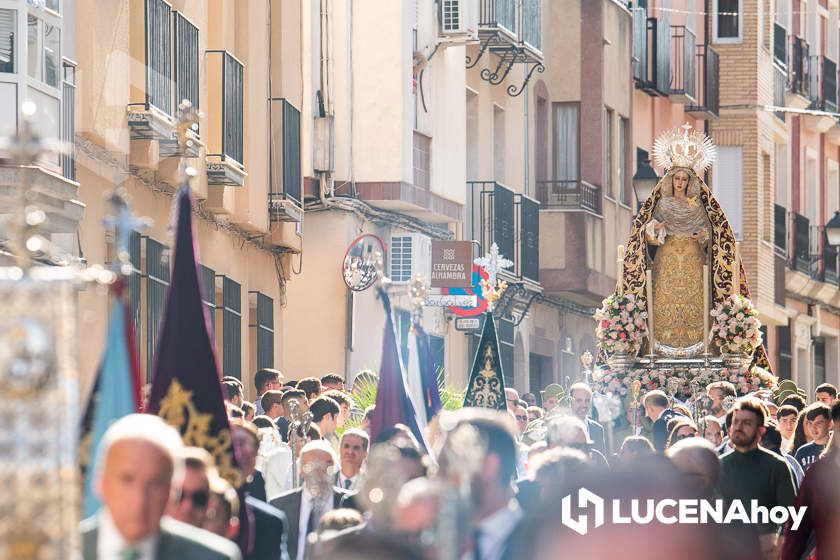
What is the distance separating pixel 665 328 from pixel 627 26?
14.1 m

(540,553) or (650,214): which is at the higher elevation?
(650,214)

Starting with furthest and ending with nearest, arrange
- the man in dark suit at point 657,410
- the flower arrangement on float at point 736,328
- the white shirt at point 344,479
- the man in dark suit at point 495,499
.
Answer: the flower arrangement on float at point 736,328 < the man in dark suit at point 657,410 < the white shirt at point 344,479 < the man in dark suit at point 495,499

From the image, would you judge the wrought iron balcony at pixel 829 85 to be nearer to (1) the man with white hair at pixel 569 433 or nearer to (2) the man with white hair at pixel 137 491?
(1) the man with white hair at pixel 569 433

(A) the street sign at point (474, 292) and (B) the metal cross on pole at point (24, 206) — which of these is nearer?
(B) the metal cross on pole at point (24, 206)

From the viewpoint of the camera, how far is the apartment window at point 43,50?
51.2ft

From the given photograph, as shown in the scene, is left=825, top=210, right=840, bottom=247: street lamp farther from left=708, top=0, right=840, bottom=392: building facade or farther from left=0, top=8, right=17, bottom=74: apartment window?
left=0, top=8, right=17, bottom=74: apartment window

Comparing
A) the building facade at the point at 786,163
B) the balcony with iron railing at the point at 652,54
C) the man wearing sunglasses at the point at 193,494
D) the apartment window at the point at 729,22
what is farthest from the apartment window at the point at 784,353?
the man wearing sunglasses at the point at 193,494

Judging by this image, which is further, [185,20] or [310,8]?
[310,8]

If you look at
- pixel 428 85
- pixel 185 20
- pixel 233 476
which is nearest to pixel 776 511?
pixel 233 476

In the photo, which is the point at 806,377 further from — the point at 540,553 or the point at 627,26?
the point at 540,553

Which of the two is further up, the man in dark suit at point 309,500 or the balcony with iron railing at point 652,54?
the balcony with iron railing at point 652,54

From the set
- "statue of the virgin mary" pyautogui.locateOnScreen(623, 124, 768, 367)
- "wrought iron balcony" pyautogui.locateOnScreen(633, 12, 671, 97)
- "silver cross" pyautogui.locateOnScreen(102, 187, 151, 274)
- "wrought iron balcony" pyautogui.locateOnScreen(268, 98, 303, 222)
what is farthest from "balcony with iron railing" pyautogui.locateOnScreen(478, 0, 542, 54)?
"silver cross" pyautogui.locateOnScreen(102, 187, 151, 274)

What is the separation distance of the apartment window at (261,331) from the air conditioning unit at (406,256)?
3035 mm

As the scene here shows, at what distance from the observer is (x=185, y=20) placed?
20.0m
